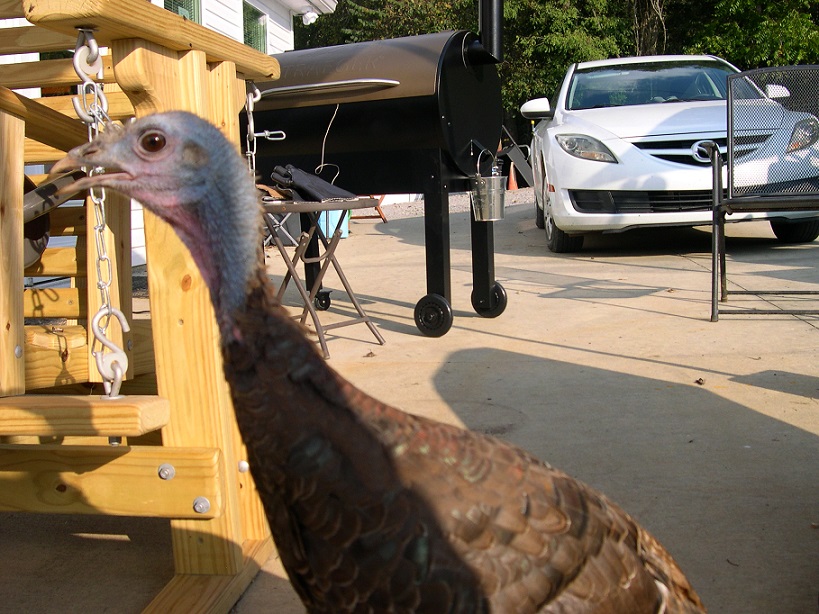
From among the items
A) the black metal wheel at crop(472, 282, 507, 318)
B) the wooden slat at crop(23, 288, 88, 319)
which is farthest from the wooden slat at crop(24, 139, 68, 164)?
the black metal wheel at crop(472, 282, 507, 318)

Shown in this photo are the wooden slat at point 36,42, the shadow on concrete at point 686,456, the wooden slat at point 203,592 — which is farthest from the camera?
the wooden slat at point 36,42

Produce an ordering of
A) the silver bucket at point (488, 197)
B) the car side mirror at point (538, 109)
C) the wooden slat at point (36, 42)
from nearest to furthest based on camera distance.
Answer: the wooden slat at point (36, 42)
the silver bucket at point (488, 197)
the car side mirror at point (538, 109)

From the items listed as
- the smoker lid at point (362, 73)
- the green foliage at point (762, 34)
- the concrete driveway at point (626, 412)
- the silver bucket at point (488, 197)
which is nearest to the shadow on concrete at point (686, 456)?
the concrete driveway at point (626, 412)

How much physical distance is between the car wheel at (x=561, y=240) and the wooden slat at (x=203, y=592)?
7.72 meters

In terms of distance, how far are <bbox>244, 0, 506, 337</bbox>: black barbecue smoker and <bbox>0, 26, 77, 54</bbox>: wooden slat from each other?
3074mm

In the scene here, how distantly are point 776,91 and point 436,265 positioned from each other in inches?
117

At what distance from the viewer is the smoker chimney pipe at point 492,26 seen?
6.18 m

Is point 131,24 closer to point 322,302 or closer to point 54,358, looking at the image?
point 54,358

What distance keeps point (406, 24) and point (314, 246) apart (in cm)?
2558

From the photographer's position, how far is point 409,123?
20.1 feet

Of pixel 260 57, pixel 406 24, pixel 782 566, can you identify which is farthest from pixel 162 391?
pixel 406 24

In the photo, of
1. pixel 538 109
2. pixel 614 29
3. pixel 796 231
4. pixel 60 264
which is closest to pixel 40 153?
pixel 60 264

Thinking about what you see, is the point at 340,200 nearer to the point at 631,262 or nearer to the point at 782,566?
the point at 782,566

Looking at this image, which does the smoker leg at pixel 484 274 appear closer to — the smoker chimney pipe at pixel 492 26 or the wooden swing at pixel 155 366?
the smoker chimney pipe at pixel 492 26
